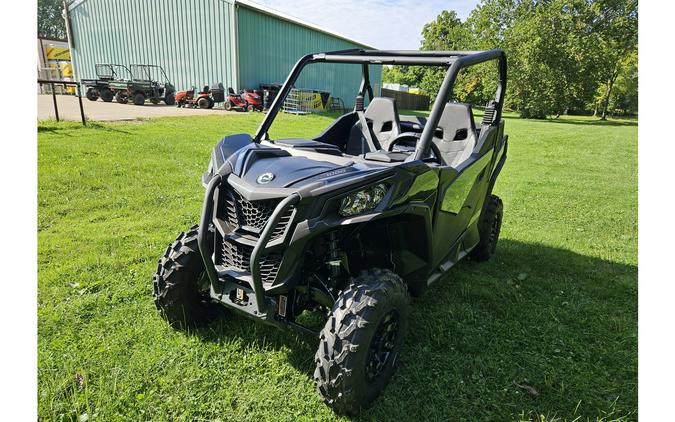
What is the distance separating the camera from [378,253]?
285 centimetres

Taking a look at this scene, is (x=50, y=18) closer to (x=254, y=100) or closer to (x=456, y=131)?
(x=254, y=100)

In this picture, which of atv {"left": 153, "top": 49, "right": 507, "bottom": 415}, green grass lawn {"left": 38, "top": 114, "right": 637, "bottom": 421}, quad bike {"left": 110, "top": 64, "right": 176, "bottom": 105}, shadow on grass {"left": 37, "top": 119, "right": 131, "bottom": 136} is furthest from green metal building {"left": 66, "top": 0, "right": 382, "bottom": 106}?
atv {"left": 153, "top": 49, "right": 507, "bottom": 415}

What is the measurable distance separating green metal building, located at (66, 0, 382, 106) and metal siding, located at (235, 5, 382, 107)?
43mm

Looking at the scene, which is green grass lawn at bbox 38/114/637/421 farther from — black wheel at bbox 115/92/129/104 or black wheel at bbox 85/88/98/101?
black wheel at bbox 85/88/98/101

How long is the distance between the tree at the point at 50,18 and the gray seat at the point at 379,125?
8334cm

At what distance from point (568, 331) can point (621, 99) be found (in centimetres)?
4905

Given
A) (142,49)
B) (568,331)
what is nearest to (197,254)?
(568,331)

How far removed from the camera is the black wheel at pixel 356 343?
2172mm

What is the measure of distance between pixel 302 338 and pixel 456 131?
2341 millimetres

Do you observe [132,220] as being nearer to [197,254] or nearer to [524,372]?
[197,254]

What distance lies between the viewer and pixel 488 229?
14.3 ft

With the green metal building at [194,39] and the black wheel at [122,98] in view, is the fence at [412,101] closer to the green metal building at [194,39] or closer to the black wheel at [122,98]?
the green metal building at [194,39]

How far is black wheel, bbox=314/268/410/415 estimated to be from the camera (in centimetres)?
217

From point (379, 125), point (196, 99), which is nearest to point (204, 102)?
point (196, 99)
